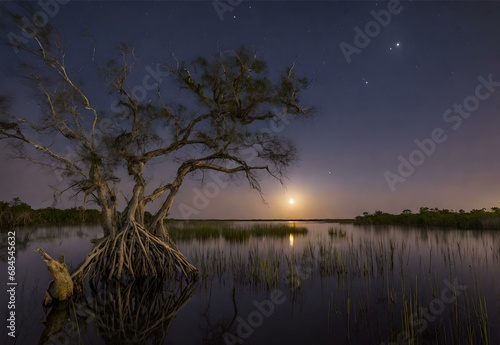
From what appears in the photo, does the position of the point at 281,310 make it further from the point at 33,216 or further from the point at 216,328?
the point at 33,216

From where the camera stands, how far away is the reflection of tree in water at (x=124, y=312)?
245 inches

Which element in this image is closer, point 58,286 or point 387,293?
point 58,286

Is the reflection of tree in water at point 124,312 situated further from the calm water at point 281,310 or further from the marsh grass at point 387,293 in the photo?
the marsh grass at point 387,293

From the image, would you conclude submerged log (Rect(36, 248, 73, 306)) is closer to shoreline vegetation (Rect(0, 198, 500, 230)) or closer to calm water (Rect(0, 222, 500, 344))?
calm water (Rect(0, 222, 500, 344))

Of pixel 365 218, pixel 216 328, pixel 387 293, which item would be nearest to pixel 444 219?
pixel 365 218

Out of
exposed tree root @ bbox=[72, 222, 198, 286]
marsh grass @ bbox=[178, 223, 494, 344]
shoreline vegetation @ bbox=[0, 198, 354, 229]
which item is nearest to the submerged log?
exposed tree root @ bbox=[72, 222, 198, 286]

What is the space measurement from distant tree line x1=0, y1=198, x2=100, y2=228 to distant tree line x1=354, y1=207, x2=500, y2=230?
47320 mm

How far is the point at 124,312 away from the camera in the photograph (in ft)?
25.1

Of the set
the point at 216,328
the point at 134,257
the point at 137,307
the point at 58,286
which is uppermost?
the point at 134,257

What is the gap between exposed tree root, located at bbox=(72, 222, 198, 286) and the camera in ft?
34.0

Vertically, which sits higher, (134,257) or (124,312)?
(134,257)

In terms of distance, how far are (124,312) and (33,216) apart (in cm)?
5292

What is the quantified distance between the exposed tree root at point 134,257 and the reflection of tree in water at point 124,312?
1.67ft

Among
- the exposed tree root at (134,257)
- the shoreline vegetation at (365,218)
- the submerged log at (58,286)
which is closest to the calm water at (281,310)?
the submerged log at (58,286)
